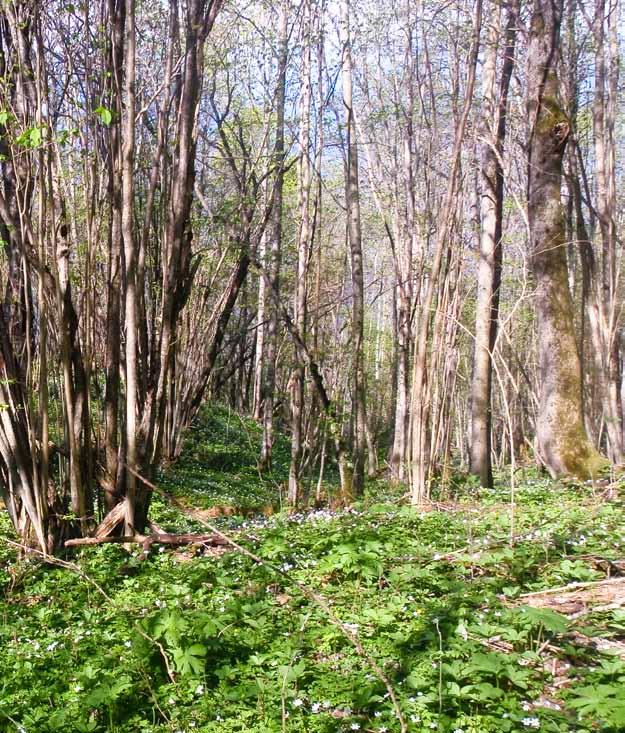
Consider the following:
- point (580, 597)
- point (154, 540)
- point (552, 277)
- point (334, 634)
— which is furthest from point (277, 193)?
point (334, 634)

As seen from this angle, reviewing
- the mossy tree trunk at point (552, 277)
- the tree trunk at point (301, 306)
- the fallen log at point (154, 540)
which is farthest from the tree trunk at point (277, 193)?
the fallen log at point (154, 540)

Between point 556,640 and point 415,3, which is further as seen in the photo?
point 415,3

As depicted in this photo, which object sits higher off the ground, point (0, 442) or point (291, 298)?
point (291, 298)

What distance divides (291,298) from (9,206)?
1430 cm

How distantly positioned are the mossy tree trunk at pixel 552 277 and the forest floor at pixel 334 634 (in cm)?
261

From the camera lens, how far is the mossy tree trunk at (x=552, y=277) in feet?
25.4

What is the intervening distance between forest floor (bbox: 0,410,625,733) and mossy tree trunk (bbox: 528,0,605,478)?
8.57 feet

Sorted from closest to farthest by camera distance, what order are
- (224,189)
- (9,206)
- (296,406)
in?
(9,206)
(296,406)
(224,189)

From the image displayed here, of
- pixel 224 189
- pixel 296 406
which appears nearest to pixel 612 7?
pixel 296 406

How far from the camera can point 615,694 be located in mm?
2439

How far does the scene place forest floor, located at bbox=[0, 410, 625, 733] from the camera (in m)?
2.60

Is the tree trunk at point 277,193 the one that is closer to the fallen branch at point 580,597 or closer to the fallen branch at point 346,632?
the fallen branch at point 580,597

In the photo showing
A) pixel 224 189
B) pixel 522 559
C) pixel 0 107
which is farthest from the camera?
pixel 224 189

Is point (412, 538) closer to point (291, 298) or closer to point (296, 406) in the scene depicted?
point (296, 406)
